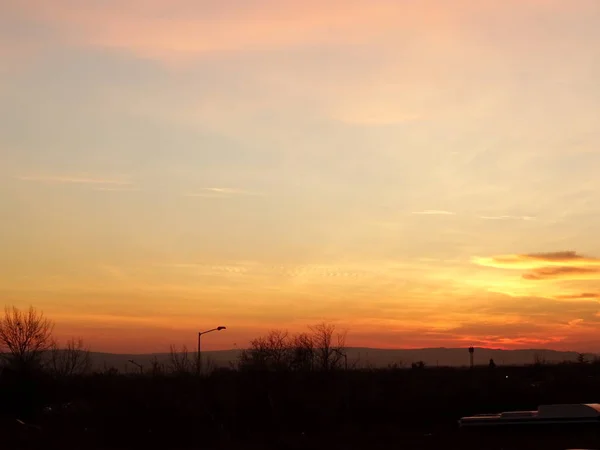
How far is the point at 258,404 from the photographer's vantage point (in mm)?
48531

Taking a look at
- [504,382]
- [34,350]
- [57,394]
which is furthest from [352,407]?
[34,350]

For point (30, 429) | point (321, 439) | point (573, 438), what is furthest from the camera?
point (30, 429)

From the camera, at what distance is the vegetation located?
38.0 meters

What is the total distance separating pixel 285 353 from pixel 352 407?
17.0 metres

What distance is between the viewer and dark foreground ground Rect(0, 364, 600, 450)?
113ft

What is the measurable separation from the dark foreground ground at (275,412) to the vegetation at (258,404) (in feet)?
0.25

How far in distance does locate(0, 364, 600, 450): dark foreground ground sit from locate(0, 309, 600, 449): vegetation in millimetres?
76

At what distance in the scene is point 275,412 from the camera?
156 feet

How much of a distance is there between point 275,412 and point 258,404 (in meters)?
1.56

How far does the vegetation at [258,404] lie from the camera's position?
3803 centimetres

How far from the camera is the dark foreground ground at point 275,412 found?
3459 centimetres

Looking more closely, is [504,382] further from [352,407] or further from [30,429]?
[30,429]

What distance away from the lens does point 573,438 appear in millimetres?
32344

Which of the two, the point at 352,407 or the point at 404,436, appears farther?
the point at 352,407
